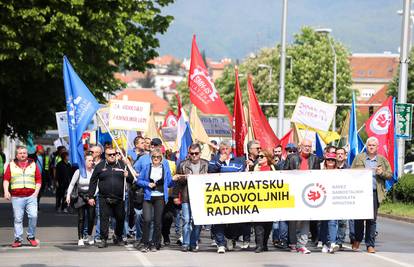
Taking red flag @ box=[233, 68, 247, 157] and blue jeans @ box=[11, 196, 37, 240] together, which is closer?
blue jeans @ box=[11, 196, 37, 240]

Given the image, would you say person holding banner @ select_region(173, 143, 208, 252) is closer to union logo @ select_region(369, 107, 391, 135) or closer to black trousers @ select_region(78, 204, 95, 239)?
black trousers @ select_region(78, 204, 95, 239)

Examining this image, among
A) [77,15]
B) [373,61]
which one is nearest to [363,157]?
[77,15]

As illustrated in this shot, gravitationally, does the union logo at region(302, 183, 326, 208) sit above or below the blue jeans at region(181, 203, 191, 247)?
above

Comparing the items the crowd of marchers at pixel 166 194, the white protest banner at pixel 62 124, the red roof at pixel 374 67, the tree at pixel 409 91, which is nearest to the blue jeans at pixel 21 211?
the crowd of marchers at pixel 166 194

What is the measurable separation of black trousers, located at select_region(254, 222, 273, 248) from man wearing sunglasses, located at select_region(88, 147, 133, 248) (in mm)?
2286

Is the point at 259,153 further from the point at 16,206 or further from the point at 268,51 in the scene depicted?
the point at 268,51

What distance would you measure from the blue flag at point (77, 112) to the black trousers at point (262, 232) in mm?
3423

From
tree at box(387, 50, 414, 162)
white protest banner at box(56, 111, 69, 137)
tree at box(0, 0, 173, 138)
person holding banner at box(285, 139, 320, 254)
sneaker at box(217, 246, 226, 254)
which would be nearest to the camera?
sneaker at box(217, 246, 226, 254)

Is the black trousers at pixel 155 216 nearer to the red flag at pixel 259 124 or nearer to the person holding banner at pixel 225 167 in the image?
the person holding banner at pixel 225 167

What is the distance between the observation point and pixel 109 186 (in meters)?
19.6

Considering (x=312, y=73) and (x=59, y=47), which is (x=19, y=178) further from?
(x=312, y=73)

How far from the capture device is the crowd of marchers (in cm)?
1895

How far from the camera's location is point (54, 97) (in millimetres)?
37656

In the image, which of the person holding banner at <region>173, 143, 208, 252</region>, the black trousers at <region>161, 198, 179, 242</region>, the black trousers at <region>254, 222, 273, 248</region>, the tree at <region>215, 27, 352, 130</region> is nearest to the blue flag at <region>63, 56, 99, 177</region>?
the black trousers at <region>161, 198, 179, 242</region>
